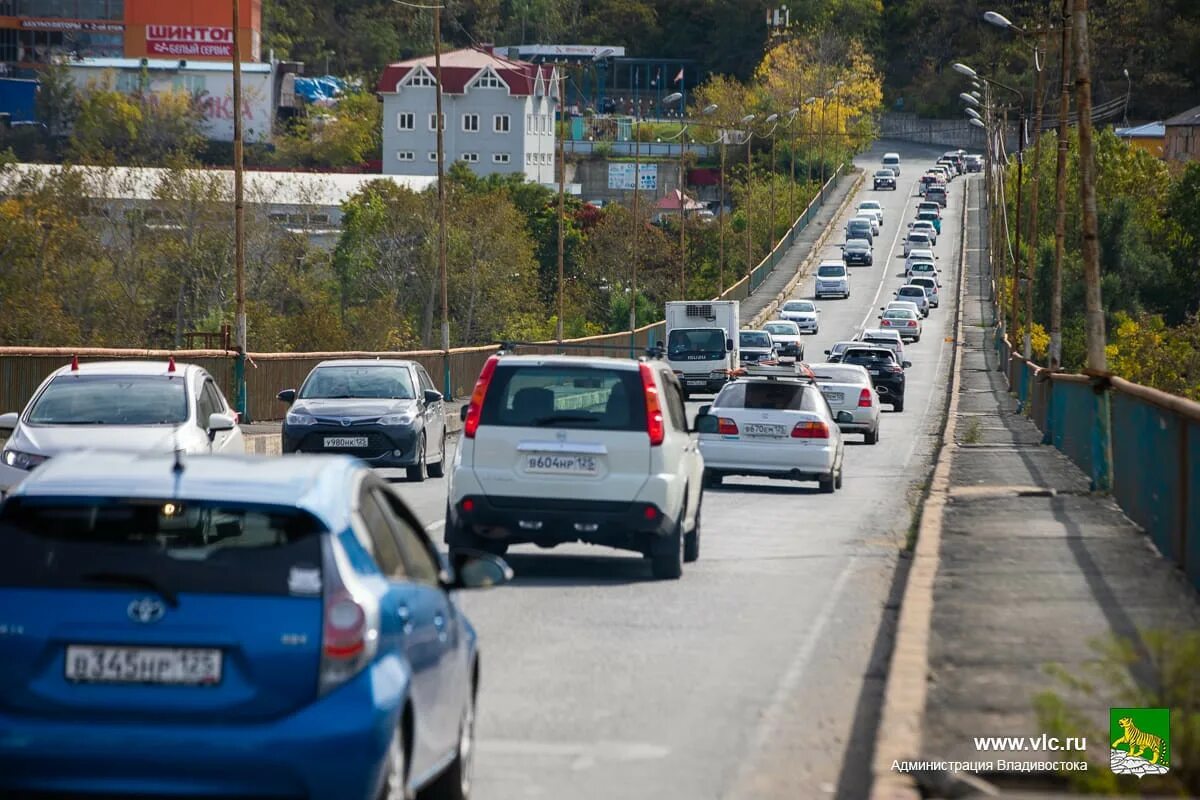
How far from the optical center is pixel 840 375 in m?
37.4

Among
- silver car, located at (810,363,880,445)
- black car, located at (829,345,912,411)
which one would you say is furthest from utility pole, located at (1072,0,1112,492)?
black car, located at (829,345,912,411)

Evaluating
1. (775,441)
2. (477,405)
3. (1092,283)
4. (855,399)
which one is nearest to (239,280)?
(855,399)

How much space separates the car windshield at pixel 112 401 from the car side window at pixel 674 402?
4687mm

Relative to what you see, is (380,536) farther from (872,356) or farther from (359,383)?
(872,356)

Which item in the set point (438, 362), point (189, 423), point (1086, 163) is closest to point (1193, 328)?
point (438, 362)

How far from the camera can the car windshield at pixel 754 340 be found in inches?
2702

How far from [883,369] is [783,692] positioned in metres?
41.1

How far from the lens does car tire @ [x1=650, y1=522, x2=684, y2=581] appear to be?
1512 centimetres

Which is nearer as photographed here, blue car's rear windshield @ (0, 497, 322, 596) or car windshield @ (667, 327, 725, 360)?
blue car's rear windshield @ (0, 497, 322, 596)

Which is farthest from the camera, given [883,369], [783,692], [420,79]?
[420,79]

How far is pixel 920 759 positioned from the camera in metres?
8.05

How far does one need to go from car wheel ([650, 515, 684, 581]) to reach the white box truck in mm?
38491

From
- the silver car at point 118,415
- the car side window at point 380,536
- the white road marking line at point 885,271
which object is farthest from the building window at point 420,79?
the car side window at point 380,536

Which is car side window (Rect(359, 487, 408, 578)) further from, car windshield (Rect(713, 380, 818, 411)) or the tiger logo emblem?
car windshield (Rect(713, 380, 818, 411))
